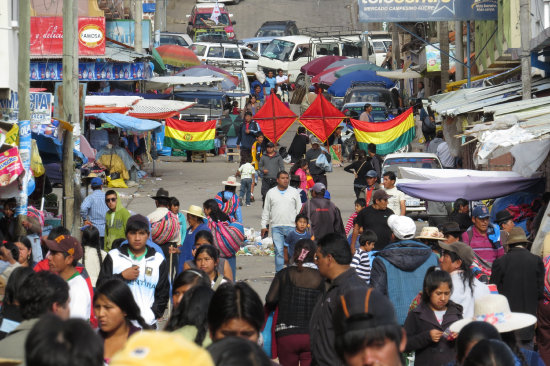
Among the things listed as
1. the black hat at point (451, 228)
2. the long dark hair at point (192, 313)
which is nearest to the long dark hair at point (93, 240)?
the black hat at point (451, 228)

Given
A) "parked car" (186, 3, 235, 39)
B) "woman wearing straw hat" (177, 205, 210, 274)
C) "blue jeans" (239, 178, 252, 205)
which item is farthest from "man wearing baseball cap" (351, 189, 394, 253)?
"parked car" (186, 3, 235, 39)

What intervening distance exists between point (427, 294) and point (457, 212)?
6375mm

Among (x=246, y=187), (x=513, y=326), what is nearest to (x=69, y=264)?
(x=513, y=326)

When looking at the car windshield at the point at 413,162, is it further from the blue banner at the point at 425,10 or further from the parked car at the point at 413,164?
the blue banner at the point at 425,10

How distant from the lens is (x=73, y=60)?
16906 millimetres

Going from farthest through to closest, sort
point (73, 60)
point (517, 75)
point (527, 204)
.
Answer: point (517, 75) → point (73, 60) → point (527, 204)

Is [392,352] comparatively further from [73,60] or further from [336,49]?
[336,49]

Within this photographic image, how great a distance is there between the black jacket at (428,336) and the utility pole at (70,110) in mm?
9943

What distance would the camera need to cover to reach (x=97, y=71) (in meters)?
27.8

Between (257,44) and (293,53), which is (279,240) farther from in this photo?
(257,44)

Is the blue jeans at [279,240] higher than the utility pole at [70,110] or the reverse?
the reverse

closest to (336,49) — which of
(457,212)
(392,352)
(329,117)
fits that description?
(329,117)

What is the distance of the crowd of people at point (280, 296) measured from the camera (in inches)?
153

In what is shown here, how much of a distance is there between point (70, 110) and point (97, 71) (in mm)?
11578
